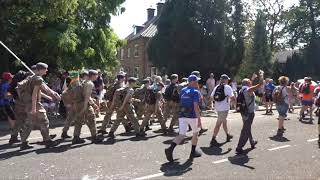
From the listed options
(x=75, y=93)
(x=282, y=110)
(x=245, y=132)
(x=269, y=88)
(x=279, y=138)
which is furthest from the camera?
(x=269, y=88)

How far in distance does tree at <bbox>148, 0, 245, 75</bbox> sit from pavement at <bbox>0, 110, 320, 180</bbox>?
24.2 meters

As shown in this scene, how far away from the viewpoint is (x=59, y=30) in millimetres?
20109

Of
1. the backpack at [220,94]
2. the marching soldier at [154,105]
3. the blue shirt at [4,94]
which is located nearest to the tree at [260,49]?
the marching soldier at [154,105]

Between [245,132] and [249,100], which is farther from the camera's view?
[249,100]

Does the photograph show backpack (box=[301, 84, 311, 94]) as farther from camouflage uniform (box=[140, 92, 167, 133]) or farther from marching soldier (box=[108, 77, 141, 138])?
marching soldier (box=[108, 77, 141, 138])

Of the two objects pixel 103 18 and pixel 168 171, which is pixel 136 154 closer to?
pixel 168 171

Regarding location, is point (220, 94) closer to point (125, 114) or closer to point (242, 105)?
point (242, 105)

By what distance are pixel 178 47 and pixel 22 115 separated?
27.5 meters

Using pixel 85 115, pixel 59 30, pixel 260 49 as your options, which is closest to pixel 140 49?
pixel 260 49

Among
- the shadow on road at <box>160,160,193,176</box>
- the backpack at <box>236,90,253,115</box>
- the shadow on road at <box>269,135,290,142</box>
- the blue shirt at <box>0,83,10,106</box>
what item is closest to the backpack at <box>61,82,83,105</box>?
the blue shirt at <box>0,83,10,106</box>

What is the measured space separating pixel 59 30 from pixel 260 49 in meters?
39.1

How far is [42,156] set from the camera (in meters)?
10.3

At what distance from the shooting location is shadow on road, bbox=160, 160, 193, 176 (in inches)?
354

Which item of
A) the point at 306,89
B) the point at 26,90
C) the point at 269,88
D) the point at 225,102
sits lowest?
the point at 225,102
